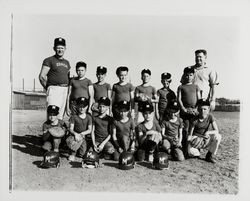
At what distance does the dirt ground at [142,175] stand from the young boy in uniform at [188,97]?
306mm

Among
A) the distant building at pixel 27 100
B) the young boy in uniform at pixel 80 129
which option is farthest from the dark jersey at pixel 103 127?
the distant building at pixel 27 100

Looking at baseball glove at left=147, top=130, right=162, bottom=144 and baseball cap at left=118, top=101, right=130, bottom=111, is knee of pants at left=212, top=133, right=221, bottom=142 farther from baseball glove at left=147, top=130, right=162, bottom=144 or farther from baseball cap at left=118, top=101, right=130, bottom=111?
baseball cap at left=118, top=101, right=130, bottom=111

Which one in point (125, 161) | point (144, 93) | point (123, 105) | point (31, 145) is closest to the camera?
point (125, 161)

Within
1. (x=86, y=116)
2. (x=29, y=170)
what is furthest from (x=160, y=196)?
(x=29, y=170)

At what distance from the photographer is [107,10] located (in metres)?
4.15

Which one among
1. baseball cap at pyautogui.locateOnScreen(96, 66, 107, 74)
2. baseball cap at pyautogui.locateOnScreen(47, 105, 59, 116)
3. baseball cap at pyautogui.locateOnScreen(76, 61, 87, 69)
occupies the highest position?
baseball cap at pyautogui.locateOnScreen(76, 61, 87, 69)

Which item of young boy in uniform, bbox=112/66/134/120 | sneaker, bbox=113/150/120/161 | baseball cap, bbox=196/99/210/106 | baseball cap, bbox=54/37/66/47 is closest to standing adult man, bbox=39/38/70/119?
baseball cap, bbox=54/37/66/47

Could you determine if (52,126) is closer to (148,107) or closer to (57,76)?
(57,76)

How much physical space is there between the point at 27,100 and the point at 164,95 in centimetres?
172

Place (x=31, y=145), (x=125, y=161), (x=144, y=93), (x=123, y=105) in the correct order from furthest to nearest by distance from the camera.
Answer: (x=31, y=145), (x=144, y=93), (x=123, y=105), (x=125, y=161)

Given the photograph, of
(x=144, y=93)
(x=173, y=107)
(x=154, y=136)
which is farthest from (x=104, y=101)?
(x=173, y=107)

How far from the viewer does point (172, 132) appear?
4102 mm

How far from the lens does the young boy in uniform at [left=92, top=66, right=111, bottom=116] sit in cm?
412

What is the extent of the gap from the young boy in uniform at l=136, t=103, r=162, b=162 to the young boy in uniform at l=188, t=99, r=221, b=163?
42cm
